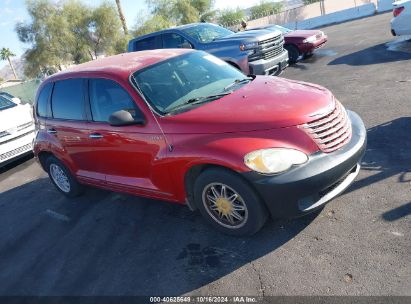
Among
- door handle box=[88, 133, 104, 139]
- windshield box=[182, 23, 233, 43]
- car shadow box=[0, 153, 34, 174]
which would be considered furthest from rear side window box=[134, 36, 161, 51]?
door handle box=[88, 133, 104, 139]

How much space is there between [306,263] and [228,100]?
178 cm

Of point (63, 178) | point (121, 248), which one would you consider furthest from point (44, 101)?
point (121, 248)

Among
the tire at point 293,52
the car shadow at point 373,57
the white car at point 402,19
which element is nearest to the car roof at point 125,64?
the car shadow at point 373,57

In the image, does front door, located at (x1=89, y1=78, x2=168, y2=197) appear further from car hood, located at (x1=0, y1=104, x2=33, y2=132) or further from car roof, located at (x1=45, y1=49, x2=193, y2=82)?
car hood, located at (x1=0, y1=104, x2=33, y2=132)

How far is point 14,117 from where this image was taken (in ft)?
29.1

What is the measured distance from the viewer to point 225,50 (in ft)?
31.2

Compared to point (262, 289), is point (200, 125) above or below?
above

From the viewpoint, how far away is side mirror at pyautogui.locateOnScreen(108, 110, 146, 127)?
4066mm

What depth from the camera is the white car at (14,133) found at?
8.40 m

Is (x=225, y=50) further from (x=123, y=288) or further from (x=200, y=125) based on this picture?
(x=123, y=288)

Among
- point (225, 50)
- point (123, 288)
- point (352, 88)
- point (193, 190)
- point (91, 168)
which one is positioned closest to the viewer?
point (123, 288)

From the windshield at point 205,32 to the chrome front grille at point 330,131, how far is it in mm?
6864

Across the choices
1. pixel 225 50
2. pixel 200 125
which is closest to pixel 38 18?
pixel 225 50

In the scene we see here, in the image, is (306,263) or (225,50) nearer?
(306,263)
